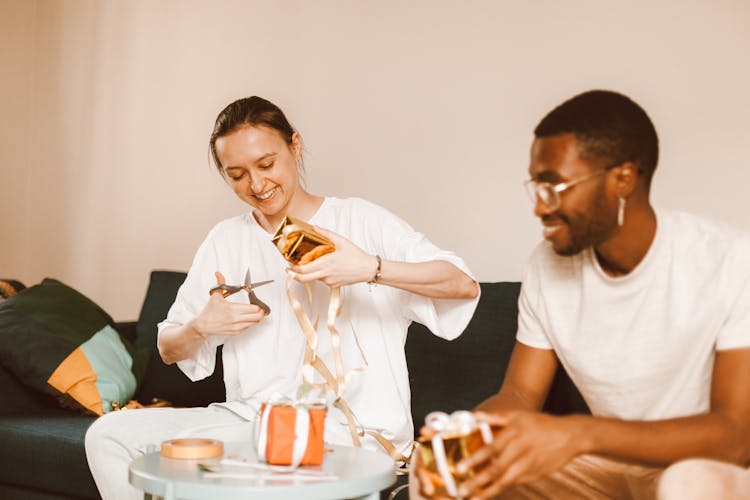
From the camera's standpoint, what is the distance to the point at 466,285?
2.07m

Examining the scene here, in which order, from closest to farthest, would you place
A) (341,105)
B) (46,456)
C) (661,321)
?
(661,321), (46,456), (341,105)

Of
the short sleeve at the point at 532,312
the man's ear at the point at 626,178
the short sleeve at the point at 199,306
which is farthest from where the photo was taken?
the short sleeve at the point at 199,306

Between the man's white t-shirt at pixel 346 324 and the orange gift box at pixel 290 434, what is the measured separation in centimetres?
44

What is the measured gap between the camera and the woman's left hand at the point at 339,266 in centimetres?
188

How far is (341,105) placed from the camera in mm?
3180

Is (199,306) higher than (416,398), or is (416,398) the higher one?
(199,306)

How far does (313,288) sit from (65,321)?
1086 millimetres

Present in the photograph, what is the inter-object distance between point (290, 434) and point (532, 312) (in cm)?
56

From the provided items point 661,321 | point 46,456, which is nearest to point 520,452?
point 661,321

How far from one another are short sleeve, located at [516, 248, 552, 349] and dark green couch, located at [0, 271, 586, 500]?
0.59 m

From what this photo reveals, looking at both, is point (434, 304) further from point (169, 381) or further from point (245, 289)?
point (169, 381)

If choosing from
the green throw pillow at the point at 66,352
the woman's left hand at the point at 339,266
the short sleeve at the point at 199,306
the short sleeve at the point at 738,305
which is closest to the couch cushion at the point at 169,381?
the green throw pillow at the point at 66,352

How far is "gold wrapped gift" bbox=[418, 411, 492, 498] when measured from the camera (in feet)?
4.42

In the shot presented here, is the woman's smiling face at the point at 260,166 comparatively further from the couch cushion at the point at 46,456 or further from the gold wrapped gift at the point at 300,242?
the couch cushion at the point at 46,456
